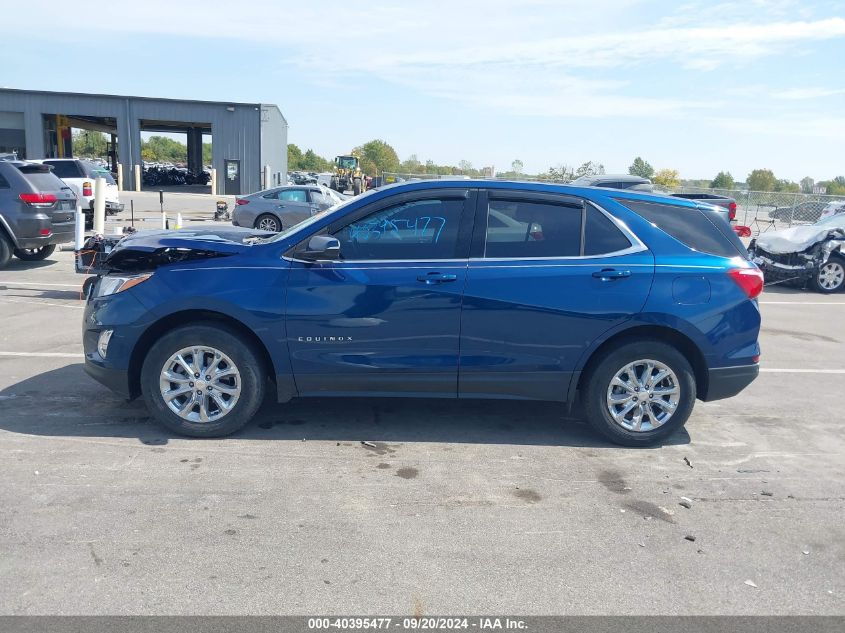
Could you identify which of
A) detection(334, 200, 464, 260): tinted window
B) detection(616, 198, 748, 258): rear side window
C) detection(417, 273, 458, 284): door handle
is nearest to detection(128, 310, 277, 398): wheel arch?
detection(334, 200, 464, 260): tinted window

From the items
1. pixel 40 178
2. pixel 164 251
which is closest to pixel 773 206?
pixel 40 178

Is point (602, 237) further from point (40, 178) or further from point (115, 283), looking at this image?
point (40, 178)

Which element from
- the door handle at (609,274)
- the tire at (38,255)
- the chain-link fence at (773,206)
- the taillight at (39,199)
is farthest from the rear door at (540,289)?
the chain-link fence at (773,206)

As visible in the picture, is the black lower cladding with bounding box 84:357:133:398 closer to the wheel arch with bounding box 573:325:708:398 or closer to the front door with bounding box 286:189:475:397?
the front door with bounding box 286:189:475:397

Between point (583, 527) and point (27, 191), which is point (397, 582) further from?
point (27, 191)

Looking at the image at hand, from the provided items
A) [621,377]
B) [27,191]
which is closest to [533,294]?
[621,377]

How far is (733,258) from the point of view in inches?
211

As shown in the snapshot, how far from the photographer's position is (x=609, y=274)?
5145mm

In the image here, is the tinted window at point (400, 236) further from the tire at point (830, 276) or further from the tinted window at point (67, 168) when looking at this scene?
the tinted window at point (67, 168)

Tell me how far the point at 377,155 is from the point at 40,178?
65530 millimetres

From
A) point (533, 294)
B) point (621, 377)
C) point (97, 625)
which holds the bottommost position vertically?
point (97, 625)

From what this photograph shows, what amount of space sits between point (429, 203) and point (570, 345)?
55.1 inches

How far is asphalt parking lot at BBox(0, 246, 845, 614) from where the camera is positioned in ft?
11.2

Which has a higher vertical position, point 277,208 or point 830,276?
point 277,208
